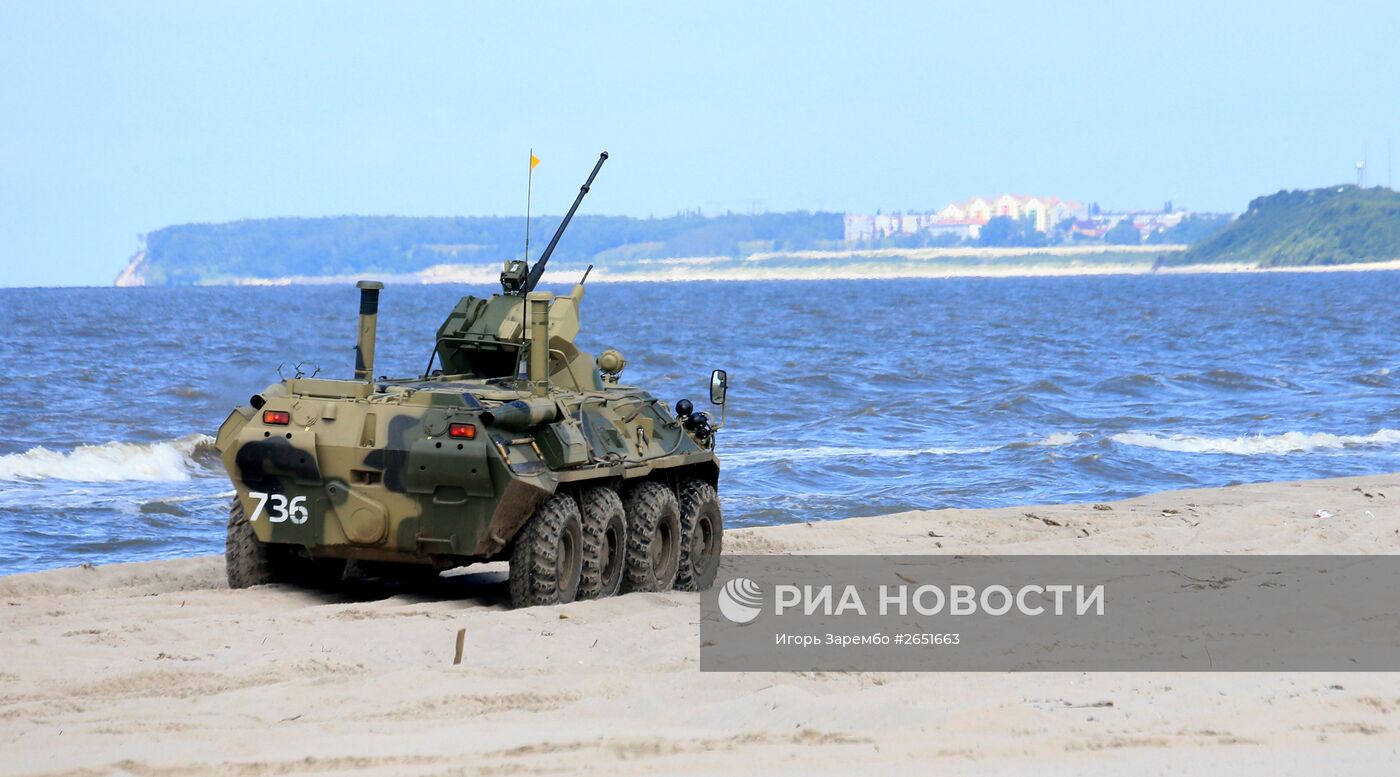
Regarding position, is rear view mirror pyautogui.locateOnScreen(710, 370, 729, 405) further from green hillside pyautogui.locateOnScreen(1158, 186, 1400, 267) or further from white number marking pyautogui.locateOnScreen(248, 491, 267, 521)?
green hillside pyautogui.locateOnScreen(1158, 186, 1400, 267)

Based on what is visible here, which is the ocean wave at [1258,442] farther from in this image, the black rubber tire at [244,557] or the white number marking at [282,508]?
the white number marking at [282,508]

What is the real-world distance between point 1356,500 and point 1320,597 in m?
6.60

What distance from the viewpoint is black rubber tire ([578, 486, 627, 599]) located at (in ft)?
37.6

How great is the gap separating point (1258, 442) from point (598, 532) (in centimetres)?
1615

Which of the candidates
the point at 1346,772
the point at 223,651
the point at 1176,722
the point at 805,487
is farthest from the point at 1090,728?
the point at 805,487

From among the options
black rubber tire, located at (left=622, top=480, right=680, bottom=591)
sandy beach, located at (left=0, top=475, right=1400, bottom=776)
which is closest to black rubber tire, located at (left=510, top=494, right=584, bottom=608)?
sandy beach, located at (left=0, top=475, right=1400, bottom=776)

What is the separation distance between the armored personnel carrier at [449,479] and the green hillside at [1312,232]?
17459 cm

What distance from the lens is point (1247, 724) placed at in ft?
24.7

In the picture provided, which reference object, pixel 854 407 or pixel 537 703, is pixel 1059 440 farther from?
pixel 537 703

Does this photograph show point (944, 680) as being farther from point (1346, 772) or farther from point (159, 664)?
point (159, 664)

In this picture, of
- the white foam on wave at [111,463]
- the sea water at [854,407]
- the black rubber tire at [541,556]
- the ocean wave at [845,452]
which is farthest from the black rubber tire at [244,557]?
the ocean wave at [845,452]

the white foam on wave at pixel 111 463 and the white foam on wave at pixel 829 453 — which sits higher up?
the white foam on wave at pixel 829 453

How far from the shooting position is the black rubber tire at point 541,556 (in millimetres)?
10922

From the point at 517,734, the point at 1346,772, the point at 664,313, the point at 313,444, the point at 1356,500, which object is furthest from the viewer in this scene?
the point at 664,313
